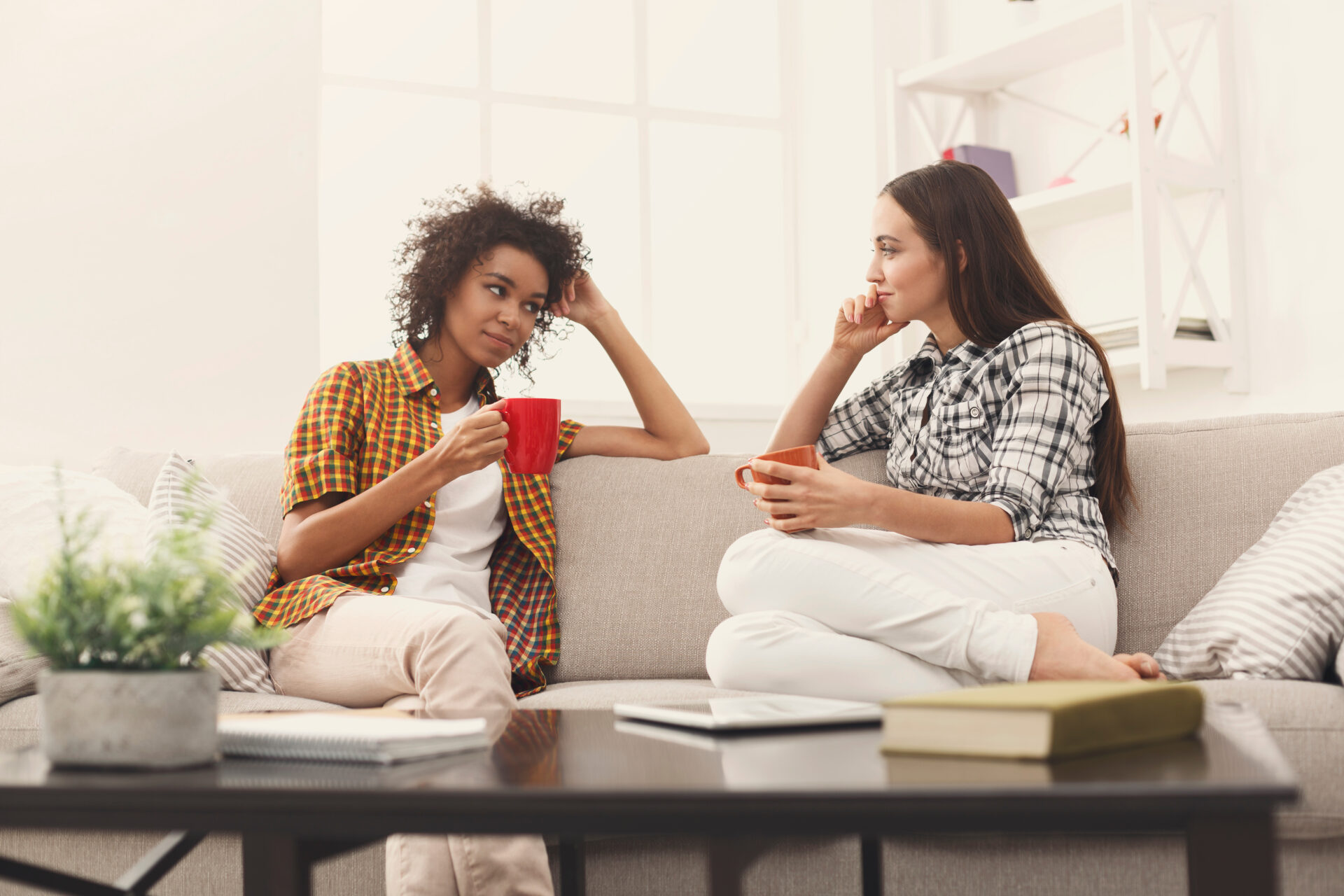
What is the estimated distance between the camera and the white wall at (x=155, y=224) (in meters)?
2.79

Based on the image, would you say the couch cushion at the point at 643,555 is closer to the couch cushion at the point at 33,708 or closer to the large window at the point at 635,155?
the couch cushion at the point at 33,708

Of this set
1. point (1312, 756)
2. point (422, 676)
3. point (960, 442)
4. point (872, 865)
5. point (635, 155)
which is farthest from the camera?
point (635, 155)

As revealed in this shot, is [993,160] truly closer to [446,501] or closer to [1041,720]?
[446,501]

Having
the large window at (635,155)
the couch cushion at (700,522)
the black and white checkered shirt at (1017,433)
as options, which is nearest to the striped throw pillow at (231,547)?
the couch cushion at (700,522)

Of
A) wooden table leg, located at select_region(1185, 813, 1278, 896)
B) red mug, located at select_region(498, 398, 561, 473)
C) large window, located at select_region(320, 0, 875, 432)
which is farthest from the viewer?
large window, located at select_region(320, 0, 875, 432)

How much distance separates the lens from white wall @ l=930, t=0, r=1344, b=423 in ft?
8.86

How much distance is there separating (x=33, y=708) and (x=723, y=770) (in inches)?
47.0

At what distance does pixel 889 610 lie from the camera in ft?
4.86

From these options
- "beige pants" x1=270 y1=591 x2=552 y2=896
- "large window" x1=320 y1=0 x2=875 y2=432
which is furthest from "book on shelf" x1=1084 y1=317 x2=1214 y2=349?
"beige pants" x1=270 y1=591 x2=552 y2=896

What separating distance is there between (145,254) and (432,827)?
260cm

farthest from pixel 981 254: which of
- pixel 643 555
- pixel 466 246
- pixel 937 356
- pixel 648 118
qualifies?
pixel 648 118

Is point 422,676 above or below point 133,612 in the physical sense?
below

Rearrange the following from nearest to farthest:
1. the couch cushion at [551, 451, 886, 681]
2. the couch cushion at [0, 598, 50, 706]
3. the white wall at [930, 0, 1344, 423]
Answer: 1. the couch cushion at [0, 598, 50, 706]
2. the couch cushion at [551, 451, 886, 681]
3. the white wall at [930, 0, 1344, 423]

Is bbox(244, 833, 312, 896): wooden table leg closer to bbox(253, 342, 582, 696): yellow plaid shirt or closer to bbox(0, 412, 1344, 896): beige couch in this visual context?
bbox(0, 412, 1344, 896): beige couch
